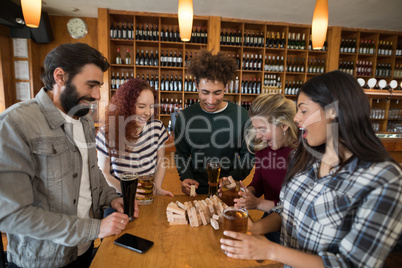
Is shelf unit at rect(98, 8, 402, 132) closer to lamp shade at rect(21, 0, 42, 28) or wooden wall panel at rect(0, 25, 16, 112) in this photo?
wooden wall panel at rect(0, 25, 16, 112)

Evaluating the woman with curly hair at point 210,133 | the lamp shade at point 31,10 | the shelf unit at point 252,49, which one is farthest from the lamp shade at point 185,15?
the shelf unit at point 252,49

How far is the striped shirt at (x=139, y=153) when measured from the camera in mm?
1671

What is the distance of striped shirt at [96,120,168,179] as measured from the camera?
1671mm

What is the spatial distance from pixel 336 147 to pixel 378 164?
0.16 m

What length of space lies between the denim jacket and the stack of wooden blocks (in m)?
0.33

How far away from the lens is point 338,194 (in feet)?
2.85

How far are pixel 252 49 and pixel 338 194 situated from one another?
503cm

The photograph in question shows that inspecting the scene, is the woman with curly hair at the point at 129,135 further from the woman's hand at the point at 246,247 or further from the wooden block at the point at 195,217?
the woman's hand at the point at 246,247

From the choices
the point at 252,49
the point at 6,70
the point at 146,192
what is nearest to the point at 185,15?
the point at 146,192

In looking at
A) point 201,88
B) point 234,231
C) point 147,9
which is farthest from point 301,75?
point 234,231

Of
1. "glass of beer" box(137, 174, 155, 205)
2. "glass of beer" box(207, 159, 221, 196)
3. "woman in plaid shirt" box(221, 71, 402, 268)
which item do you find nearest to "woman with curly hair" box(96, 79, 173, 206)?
"glass of beer" box(137, 174, 155, 205)

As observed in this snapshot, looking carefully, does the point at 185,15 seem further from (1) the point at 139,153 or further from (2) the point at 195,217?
(2) the point at 195,217

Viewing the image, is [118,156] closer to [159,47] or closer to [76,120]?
[76,120]

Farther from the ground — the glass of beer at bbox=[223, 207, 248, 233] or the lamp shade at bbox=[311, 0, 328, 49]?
the lamp shade at bbox=[311, 0, 328, 49]
